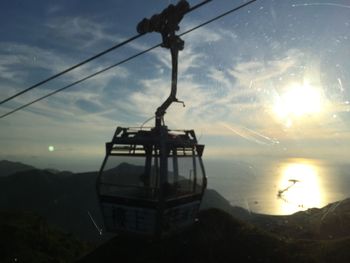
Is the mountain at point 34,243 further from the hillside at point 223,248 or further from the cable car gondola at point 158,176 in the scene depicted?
the cable car gondola at point 158,176

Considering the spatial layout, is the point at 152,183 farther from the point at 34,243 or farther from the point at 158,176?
the point at 34,243

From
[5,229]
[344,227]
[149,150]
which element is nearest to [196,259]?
[149,150]

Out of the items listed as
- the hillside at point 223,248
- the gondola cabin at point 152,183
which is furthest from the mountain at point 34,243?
the gondola cabin at point 152,183

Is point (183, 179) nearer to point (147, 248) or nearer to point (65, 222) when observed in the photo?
point (147, 248)

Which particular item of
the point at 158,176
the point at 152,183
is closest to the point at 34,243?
the point at 152,183

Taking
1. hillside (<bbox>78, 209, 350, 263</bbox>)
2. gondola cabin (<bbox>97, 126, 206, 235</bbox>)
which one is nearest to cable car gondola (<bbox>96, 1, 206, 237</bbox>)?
gondola cabin (<bbox>97, 126, 206, 235</bbox>)

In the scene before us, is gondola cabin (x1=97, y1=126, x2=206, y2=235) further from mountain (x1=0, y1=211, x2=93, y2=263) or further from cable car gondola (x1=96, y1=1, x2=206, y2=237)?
mountain (x1=0, y1=211, x2=93, y2=263)
